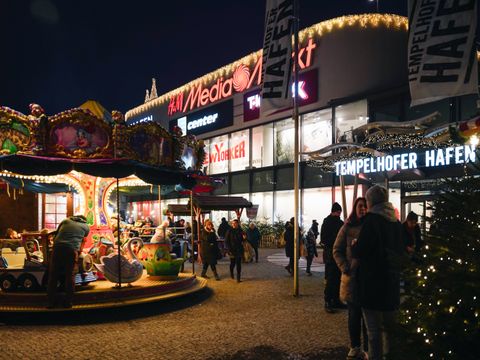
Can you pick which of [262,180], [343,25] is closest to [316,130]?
[262,180]

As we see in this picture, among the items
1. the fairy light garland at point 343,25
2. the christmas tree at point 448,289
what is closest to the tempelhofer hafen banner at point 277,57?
the christmas tree at point 448,289

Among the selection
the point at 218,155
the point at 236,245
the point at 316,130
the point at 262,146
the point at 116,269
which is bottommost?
the point at 116,269

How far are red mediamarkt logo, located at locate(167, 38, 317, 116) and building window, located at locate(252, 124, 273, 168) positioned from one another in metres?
2.92

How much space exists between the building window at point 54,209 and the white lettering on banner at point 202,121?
12989 millimetres

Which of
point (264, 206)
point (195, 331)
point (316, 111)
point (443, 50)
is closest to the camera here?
point (195, 331)

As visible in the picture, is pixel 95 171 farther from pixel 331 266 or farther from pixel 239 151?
pixel 239 151

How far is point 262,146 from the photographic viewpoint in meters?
28.0

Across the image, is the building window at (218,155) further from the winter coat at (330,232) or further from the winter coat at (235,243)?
the winter coat at (330,232)

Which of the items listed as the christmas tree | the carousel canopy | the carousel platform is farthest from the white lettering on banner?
the christmas tree

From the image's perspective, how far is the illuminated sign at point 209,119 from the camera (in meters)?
30.0

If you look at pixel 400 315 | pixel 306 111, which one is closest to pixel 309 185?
pixel 306 111

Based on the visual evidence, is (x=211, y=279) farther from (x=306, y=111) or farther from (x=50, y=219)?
(x=306, y=111)

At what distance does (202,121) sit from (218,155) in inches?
112

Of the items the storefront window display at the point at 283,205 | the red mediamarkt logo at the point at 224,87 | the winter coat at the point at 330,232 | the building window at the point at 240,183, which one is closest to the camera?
the winter coat at the point at 330,232
